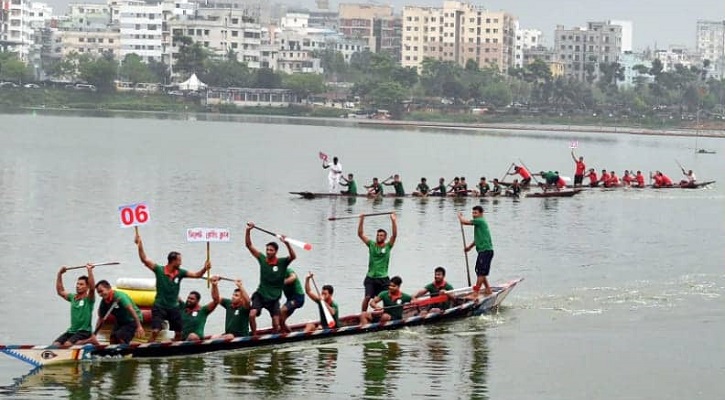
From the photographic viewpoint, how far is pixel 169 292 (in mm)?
24812

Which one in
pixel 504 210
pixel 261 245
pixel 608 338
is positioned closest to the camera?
pixel 608 338

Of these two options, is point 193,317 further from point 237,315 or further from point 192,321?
point 237,315

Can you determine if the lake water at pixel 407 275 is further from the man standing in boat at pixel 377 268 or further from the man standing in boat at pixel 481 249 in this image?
the man standing in boat at pixel 377 268

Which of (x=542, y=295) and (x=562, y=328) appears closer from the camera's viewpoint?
(x=562, y=328)

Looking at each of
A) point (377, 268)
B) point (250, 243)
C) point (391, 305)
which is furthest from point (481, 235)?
point (250, 243)

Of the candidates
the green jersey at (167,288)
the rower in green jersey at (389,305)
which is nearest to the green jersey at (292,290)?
the rower in green jersey at (389,305)

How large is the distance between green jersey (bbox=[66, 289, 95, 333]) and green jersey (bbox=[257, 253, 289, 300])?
3.22m

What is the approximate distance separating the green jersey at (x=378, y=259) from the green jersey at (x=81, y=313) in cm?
616

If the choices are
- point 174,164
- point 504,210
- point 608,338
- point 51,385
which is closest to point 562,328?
point 608,338

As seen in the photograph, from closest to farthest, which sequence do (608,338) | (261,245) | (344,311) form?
(608,338) < (344,311) < (261,245)

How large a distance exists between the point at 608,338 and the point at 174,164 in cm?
6081

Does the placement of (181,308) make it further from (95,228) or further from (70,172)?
(70,172)

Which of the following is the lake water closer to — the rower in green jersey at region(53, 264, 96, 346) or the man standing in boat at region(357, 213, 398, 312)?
the rower in green jersey at region(53, 264, 96, 346)

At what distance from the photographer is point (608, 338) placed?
2852cm
